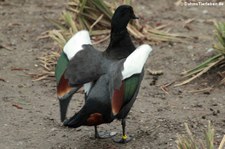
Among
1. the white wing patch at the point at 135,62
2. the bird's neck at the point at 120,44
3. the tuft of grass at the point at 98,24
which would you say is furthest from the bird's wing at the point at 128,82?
the tuft of grass at the point at 98,24

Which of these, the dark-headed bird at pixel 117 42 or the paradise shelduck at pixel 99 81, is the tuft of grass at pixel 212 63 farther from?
the paradise shelduck at pixel 99 81

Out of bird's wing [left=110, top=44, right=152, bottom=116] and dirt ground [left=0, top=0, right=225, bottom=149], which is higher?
bird's wing [left=110, top=44, right=152, bottom=116]

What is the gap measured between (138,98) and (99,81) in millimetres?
1231

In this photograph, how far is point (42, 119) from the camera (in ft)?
18.5

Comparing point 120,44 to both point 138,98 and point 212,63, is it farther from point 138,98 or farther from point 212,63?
point 212,63

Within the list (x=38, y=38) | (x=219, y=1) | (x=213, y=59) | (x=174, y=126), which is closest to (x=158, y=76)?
(x=213, y=59)

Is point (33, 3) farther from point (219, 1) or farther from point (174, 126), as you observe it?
point (174, 126)

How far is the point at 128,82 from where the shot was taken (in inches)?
194

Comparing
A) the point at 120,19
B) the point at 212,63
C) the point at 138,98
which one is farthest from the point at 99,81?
the point at 212,63

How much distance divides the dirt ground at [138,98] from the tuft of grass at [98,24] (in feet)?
0.60

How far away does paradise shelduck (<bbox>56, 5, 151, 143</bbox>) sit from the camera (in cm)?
479

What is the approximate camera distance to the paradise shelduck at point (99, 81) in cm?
479

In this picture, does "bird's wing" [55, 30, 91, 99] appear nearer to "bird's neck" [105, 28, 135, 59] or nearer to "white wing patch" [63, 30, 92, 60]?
"white wing patch" [63, 30, 92, 60]

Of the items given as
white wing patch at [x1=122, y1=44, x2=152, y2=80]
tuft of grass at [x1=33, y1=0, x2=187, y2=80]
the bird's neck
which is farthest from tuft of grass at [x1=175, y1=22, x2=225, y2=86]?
white wing patch at [x1=122, y1=44, x2=152, y2=80]
